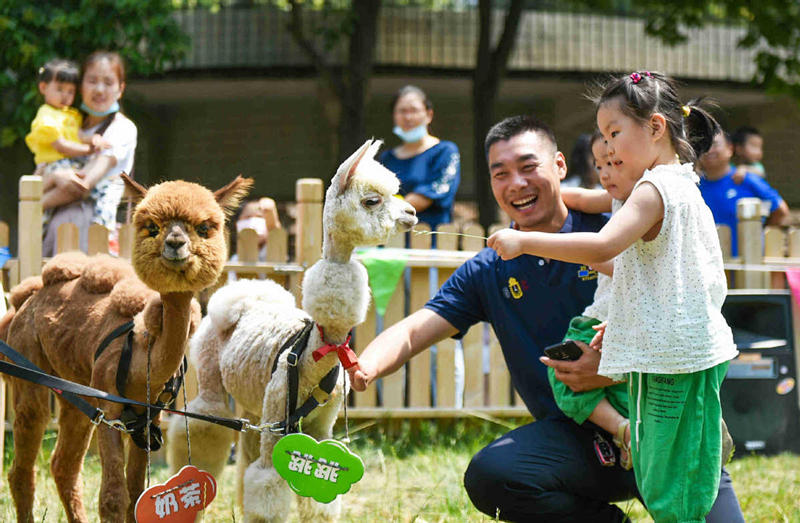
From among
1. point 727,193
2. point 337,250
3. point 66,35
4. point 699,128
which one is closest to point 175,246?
point 337,250

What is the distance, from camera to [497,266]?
3627 millimetres

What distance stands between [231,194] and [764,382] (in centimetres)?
419

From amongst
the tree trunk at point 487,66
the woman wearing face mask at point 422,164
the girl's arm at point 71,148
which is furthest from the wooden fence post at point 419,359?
the tree trunk at point 487,66

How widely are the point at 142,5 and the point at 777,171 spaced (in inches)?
469

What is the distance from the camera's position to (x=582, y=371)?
3119 millimetres

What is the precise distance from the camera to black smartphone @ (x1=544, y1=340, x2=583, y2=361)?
3.13 meters

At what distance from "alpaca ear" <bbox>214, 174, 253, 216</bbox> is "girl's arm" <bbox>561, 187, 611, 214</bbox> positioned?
1278mm

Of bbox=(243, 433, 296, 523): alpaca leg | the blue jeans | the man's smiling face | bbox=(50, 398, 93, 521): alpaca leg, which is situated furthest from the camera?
bbox=(50, 398, 93, 521): alpaca leg

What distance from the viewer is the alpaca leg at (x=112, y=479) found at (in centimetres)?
309

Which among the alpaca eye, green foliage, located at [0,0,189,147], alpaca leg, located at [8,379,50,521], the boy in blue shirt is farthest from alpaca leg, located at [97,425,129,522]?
green foliage, located at [0,0,189,147]

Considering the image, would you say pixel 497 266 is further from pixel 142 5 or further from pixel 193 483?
pixel 142 5

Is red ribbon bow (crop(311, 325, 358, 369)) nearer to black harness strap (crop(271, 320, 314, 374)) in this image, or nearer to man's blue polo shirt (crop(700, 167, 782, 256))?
black harness strap (crop(271, 320, 314, 374))

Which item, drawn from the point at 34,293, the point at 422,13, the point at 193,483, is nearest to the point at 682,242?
the point at 193,483

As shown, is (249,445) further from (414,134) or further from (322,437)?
(414,134)
